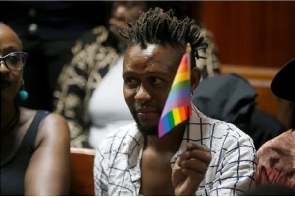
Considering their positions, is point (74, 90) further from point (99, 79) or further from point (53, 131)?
point (53, 131)

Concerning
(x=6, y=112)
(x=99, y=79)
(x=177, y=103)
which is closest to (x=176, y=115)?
(x=177, y=103)

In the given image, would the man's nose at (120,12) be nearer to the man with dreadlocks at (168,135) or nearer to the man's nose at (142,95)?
the man with dreadlocks at (168,135)

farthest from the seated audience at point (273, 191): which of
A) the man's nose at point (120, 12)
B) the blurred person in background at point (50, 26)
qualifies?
the blurred person in background at point (50, 26)

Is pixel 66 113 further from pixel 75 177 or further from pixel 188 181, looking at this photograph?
pixel 188 181

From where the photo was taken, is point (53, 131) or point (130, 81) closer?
point (130, 81)

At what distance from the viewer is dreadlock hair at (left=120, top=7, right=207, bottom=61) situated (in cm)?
113

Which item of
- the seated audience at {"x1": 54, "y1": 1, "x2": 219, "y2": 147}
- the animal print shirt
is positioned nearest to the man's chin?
the seated audience at {"x1": 54, "y1": 1, "x2": 219, "y2": 147}

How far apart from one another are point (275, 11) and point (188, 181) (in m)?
1.32

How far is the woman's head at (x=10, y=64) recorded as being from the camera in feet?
4.50

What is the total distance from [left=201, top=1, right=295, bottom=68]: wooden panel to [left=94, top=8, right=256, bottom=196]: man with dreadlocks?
1.05 meters

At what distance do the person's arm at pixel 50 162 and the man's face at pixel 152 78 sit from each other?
0.95 feet

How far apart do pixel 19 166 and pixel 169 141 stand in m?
0.36

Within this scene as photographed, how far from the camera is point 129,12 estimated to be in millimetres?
1732

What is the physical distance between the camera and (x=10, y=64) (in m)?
1.38
